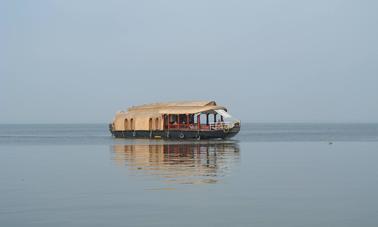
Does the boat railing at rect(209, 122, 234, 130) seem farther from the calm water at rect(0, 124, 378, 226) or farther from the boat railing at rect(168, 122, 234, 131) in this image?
the calm water at rect(0, 124, 378, 226)

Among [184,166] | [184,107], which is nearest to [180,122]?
[184,107]

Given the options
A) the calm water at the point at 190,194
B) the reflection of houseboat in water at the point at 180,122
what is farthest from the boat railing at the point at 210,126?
the calm water at the point at 190,194

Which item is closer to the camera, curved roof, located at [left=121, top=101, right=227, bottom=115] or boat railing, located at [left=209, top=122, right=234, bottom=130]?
boat railing, located at [left=209, top=122, right=234, bottom=130]

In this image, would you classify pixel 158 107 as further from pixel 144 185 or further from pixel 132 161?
pixel 144 185

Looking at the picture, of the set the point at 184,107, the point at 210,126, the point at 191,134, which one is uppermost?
the point at 184,107

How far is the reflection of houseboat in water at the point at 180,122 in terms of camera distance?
2165 inches

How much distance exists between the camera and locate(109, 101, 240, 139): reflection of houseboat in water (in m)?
55.0

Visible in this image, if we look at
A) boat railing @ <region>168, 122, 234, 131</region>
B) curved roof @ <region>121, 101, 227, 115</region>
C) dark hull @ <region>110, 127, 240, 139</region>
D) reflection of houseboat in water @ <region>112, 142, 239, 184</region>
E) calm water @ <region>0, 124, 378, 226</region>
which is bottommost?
calm water @ <region>0, 124, 378, 226</region>

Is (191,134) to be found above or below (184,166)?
above

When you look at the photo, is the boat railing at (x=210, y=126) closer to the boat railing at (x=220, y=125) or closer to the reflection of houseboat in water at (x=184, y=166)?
the boat railing at (x=220, y=125)

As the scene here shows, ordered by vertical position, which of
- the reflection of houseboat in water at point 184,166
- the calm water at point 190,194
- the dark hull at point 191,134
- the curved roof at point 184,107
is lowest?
the calm water at point 190,194

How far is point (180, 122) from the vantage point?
59.0m

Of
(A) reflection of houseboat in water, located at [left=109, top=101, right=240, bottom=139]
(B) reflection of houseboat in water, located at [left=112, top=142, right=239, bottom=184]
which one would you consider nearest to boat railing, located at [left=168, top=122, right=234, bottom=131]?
(A) reflection of houseboat in water, located at [left=109, top=101, right=240, bottom=139]

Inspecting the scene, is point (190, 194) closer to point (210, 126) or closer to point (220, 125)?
point (220, 125)
